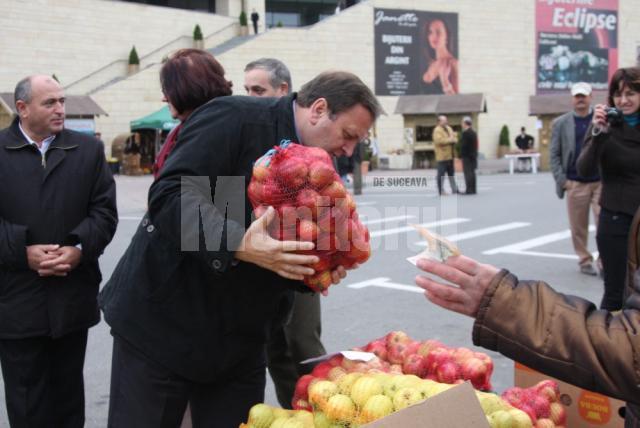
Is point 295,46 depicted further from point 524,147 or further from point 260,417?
point 260,417

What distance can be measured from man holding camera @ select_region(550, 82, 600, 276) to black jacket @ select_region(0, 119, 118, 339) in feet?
19.9

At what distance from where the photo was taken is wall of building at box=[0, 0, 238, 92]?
35.1m

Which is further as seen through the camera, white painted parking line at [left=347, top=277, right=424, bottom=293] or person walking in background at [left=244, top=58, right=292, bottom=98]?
white painted parking line at [left=347, top=277, right=424, bottom=293]

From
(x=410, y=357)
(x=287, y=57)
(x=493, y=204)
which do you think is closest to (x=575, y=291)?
(x=410, y=357)

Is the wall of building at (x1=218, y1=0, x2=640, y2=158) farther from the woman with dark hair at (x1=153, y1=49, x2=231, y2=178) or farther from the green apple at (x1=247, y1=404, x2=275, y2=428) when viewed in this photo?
the green apple at (x1=247, y1=404, x2=275, y2=428)

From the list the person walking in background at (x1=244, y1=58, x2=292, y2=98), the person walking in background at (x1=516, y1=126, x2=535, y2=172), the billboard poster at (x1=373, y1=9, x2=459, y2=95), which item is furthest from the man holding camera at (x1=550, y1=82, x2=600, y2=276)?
the billboard poster at (x1=373, y1=9, x2=459, y2=95)

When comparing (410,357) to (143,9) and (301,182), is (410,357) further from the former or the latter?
(143,9)

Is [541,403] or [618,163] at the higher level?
[618,163]

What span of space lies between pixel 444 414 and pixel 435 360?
3.65 feet

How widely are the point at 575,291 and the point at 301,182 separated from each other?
589 cm

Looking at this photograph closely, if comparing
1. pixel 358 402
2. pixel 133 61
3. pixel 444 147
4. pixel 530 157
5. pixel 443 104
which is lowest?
pixel 358 402

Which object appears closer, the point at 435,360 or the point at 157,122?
the point at 435,360

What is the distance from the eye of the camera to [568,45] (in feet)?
153

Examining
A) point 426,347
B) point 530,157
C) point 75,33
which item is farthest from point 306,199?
point 75,33
